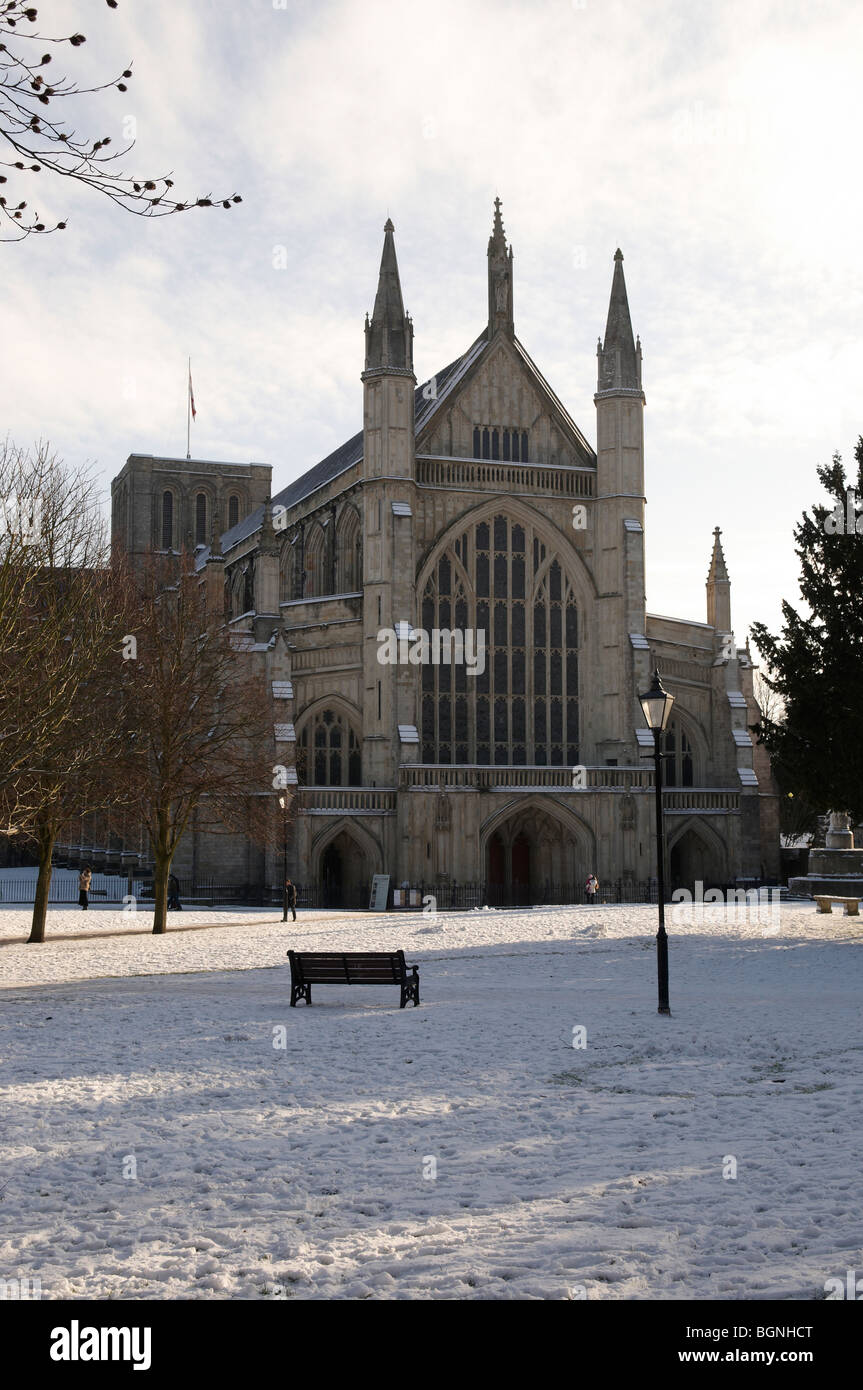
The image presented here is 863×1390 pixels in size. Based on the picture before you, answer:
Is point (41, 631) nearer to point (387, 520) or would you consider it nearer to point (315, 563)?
point (387, 520)

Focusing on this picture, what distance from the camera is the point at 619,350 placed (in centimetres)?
4488

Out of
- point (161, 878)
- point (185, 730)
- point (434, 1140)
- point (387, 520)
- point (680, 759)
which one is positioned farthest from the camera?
point (680, 759)

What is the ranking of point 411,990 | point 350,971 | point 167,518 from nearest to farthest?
point 411,990, point 350,971, point 167,518

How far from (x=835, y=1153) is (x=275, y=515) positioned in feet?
166

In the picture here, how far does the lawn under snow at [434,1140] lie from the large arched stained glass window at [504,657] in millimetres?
26389

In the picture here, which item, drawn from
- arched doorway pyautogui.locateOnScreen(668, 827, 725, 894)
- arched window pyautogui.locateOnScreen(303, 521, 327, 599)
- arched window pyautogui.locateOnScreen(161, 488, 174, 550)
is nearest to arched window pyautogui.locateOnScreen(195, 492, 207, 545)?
arched window pyautogui.locateOnScreen(161, 488, 174, 550)

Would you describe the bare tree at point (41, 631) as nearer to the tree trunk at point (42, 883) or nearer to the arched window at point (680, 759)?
the tree trunk at point (42, 883)

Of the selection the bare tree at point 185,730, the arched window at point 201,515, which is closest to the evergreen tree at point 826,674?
the bare tree at point 185,730

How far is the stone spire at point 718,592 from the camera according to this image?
47688mm

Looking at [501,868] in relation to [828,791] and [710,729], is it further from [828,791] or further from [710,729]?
[828,791]

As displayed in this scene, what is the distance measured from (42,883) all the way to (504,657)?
2145 cm

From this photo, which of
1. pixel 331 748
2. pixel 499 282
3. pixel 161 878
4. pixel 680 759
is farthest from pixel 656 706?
pixel 499 282

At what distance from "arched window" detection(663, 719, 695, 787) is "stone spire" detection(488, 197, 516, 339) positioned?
15.6 metres
